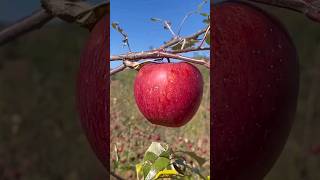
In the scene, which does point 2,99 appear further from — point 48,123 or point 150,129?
point 150,129

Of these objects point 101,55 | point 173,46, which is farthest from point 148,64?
point 101,55

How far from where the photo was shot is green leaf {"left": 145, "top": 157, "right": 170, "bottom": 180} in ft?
Result: 2.13

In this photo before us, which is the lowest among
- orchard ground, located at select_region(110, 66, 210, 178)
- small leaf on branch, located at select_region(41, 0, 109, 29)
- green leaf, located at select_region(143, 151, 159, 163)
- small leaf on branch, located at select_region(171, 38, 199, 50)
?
green leaf, located at select_region(143, 151, 159, 163)

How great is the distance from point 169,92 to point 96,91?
264 mm

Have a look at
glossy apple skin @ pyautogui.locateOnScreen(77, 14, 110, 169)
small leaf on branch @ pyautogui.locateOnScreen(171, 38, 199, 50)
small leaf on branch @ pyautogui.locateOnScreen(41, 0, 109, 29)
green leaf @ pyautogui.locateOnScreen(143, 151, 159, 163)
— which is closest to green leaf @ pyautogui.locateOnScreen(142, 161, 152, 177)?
green leaf @ pyautogui.locateOnScreen(143, 151, 159, 163)

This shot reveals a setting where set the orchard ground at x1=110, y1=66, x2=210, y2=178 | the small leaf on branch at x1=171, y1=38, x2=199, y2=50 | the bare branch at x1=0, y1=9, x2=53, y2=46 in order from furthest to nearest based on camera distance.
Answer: the orchard ground at x1=110, y1=66, x2=210, y2=178, the small leaf on branch at x1=171, y1=38, x2=199, y2=50, the bare branch at x1=0, y1=9, x2=53, y2=46

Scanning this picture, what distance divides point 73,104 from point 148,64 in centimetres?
30

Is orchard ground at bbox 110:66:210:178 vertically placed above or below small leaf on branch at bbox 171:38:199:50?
below

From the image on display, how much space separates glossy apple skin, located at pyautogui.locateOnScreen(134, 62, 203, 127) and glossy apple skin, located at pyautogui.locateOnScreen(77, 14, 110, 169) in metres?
0.24

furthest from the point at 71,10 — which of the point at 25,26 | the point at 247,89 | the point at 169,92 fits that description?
the point at 169,92

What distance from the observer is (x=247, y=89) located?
14.3 inches

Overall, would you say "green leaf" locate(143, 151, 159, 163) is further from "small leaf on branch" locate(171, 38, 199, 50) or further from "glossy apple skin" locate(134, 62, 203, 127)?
"small leaf on branch" locate(171, 38, 199, 50)

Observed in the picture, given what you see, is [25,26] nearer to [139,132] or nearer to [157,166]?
[157,166]

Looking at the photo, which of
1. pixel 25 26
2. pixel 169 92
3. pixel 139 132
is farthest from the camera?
pixel 139 132
